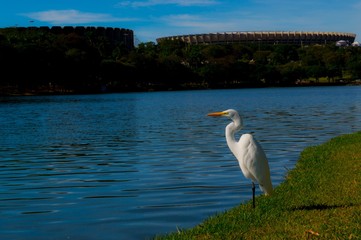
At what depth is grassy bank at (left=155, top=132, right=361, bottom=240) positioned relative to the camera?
29.8 feet

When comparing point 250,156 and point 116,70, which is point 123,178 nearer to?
point 250,156

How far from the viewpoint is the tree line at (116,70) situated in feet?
417

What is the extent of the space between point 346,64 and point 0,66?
11844 centimetres

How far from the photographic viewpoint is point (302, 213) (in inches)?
411

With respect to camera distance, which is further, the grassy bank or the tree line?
the tree line

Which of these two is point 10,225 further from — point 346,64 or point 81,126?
point 346,64

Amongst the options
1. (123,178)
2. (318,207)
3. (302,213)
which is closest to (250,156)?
(302,213)

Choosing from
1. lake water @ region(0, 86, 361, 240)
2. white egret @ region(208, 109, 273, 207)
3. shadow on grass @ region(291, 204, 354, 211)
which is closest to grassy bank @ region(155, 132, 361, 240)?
shadow on grass @ region(291, 204, 354, 211)

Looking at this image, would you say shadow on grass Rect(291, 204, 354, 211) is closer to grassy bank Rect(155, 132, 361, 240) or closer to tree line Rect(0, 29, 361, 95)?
grassy bank Rect(155, 132, 361, 240)

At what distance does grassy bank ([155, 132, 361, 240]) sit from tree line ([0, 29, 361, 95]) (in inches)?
4405

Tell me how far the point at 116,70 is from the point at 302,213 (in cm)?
13626

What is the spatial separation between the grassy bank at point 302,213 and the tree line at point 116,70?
111896 millimetres

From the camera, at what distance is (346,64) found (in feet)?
642

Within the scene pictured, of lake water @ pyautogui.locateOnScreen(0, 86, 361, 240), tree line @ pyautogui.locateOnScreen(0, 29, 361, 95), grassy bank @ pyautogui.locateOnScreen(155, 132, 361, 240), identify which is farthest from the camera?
tree line @ pyautogui.locateOnScreen(0, 29, 361, 95)
